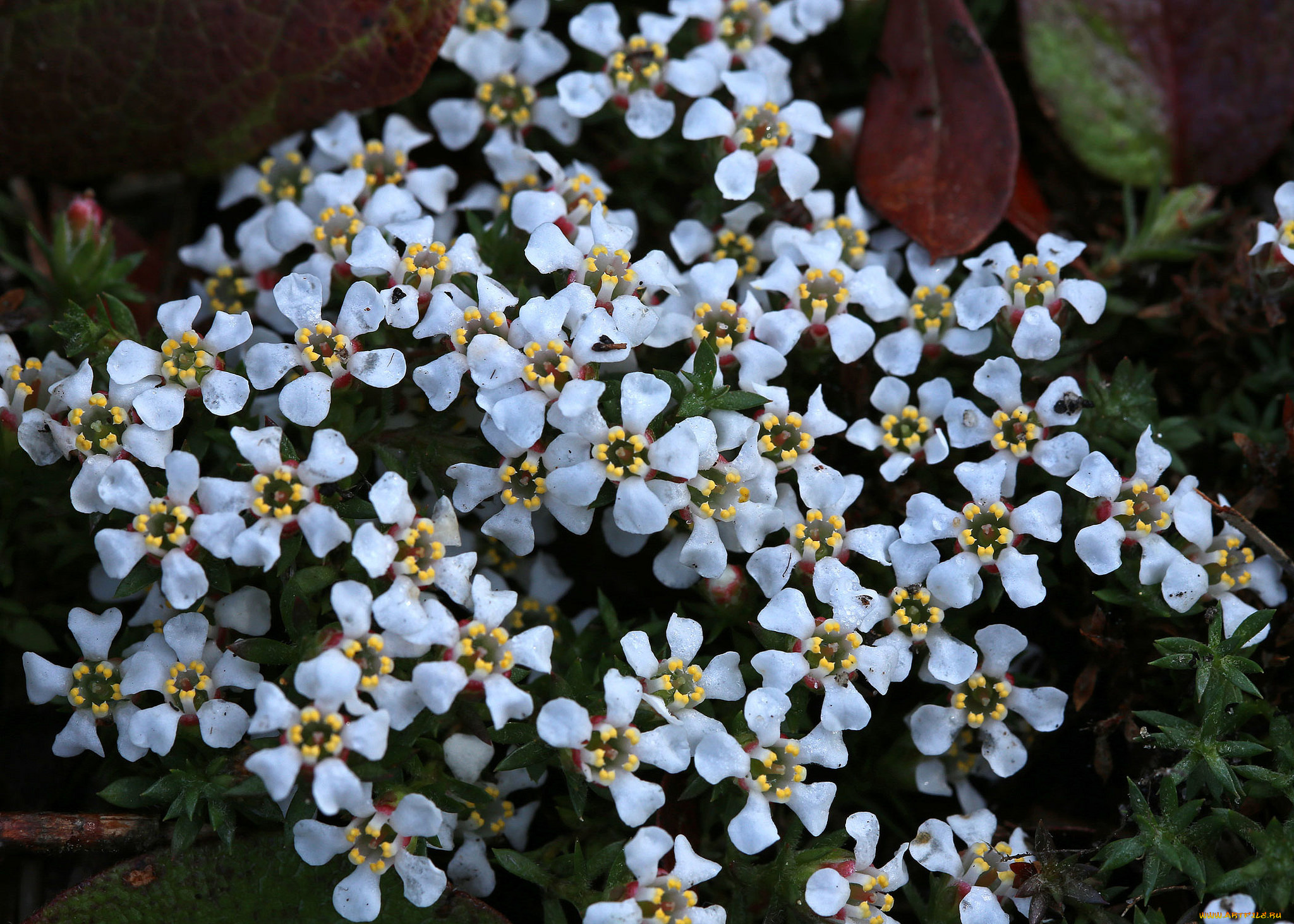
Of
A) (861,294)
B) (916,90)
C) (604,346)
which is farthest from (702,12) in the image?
(604,346)

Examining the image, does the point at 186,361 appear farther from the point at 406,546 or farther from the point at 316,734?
the point at 316,734

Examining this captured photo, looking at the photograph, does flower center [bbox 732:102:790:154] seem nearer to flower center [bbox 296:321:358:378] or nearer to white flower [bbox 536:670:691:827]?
flower center [bbox 296:321:358:378]

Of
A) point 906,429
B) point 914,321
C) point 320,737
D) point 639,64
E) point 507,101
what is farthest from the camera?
point 507,101

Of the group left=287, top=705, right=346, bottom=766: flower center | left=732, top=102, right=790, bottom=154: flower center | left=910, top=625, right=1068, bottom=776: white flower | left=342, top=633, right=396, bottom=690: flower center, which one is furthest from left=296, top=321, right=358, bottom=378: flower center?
left=910, top=625, right=1068, bottom=776: white flower

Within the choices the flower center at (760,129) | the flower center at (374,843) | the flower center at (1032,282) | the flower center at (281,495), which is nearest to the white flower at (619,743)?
the flower center at (374,843)

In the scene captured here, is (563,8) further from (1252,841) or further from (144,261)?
(1252,841)

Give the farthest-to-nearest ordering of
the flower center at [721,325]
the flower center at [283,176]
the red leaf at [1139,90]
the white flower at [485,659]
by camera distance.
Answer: the red leaf at [1139,90], the flower center at [283,176], the flower center at [721,325], the white flower at [485,659]

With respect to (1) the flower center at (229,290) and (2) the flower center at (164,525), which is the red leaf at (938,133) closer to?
(1) the flower center at (229,290)


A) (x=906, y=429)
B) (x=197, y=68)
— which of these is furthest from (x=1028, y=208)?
(x=197, y=68)
